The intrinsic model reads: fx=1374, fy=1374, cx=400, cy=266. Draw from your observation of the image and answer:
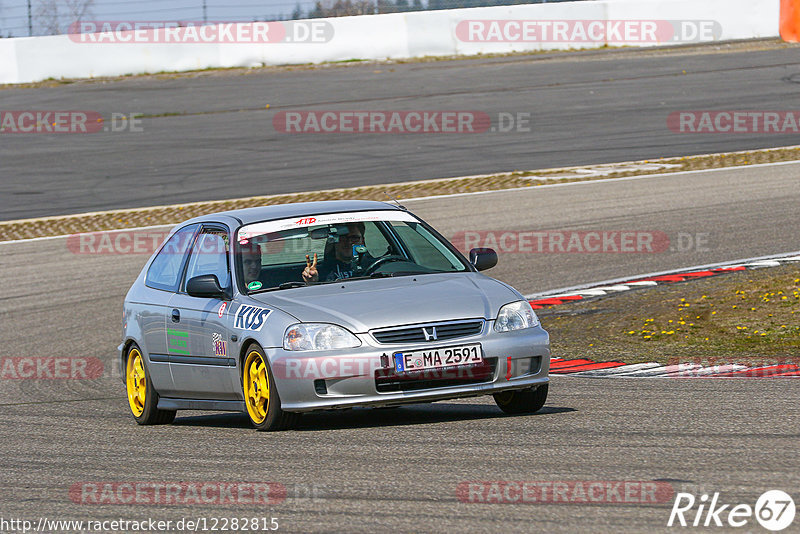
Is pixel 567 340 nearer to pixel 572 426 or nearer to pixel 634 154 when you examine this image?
pixel 572 426

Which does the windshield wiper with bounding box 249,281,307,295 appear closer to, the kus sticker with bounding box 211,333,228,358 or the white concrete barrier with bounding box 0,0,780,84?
the kus sticker with bounding box 211,333,228,358

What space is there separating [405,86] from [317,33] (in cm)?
584

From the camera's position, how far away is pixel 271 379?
8.07 metres

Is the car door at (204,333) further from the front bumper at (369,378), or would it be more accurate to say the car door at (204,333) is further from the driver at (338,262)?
the front bumper at (369,378)

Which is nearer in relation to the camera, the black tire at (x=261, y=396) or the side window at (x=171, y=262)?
the black tire at (x=261, y=396)

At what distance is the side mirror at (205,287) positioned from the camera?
884cm

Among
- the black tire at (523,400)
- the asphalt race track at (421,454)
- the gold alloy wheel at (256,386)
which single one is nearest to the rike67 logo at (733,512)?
the asphalt race track at (421,454)

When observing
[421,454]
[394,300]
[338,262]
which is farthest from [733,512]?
[338,262]

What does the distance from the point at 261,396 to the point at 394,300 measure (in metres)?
1.00

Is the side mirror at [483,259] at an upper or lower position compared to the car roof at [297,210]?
lower

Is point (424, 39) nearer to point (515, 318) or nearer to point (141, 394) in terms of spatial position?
point (141, 394)

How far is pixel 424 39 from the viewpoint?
37.8 meters

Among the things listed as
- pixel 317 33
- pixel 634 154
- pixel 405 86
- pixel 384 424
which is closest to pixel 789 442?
pixel 384 424

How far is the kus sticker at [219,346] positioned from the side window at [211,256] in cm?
40
